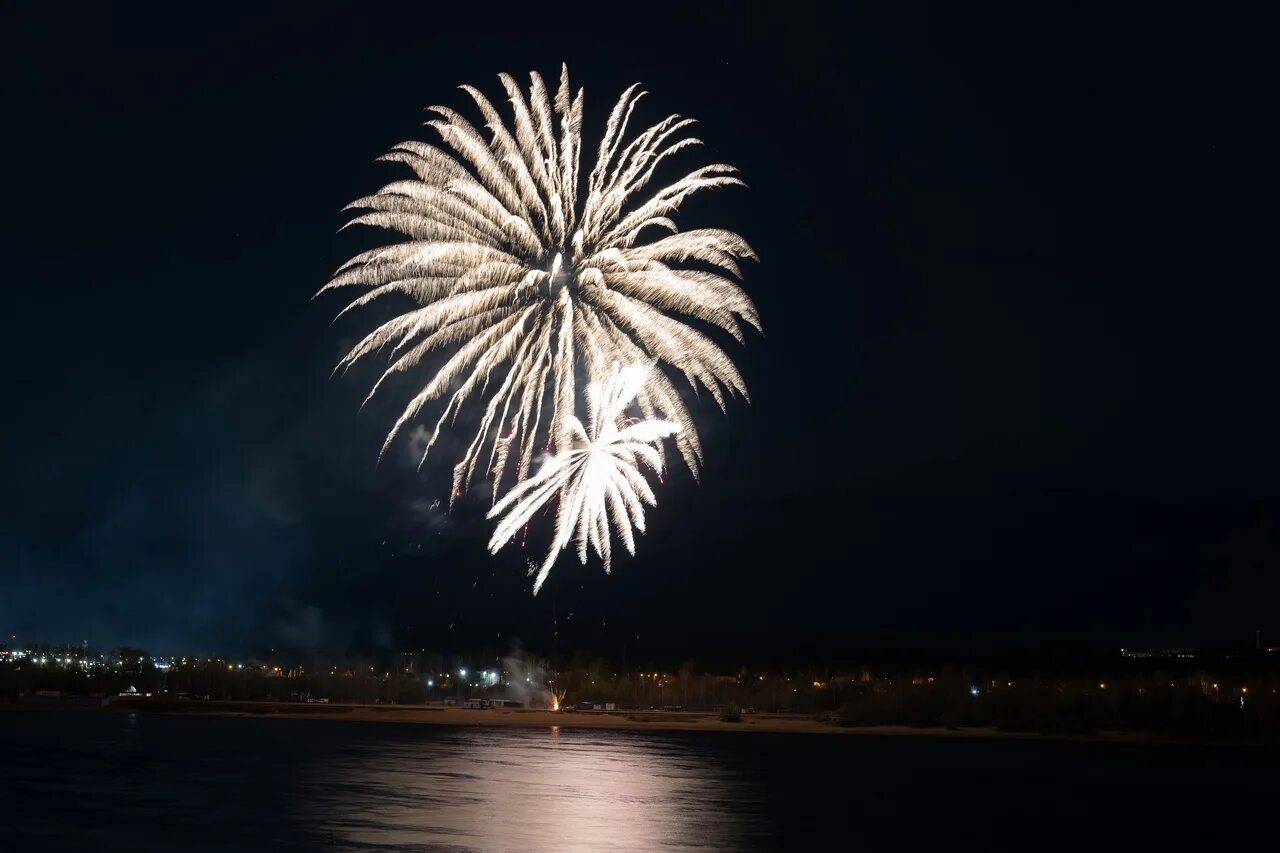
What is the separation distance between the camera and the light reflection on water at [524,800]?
23016mm

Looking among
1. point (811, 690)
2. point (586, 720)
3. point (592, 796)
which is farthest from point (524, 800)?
point (811, 690)

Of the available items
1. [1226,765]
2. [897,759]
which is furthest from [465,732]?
[1226,765]

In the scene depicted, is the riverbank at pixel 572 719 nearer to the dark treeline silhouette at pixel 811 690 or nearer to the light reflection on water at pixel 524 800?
the dark treeline silhouette at pixel 811 690

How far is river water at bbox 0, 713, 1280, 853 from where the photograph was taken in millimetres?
23641

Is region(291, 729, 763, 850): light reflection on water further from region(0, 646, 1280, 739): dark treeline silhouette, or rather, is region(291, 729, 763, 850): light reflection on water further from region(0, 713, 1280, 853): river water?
region(0, 646, 1280, 739): dark treeline silhouette

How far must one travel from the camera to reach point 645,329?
41.4 m

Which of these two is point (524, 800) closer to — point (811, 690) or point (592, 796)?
point (592, 796)

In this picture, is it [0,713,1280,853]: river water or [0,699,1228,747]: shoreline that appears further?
[0,699,1228,747]: shoreline

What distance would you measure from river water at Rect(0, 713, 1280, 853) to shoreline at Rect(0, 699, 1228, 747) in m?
15.7

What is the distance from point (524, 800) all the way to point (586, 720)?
49720 mm

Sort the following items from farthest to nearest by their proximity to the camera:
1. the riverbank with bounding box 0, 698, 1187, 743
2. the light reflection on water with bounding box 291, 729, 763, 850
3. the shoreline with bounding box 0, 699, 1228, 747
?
the riverbank with bounding box 0, 698, 1187, 743 < the shoreline with bounding box 0, 699, 1228, 747 < the light reflection on water with bounding box 291, 729, 763, 850

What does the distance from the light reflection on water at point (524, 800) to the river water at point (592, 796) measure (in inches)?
3.4

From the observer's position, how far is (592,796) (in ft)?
100

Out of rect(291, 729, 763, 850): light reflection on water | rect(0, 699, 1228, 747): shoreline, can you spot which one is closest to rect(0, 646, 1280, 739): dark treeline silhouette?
rect(0, 699, 1228, 747): shoreline
